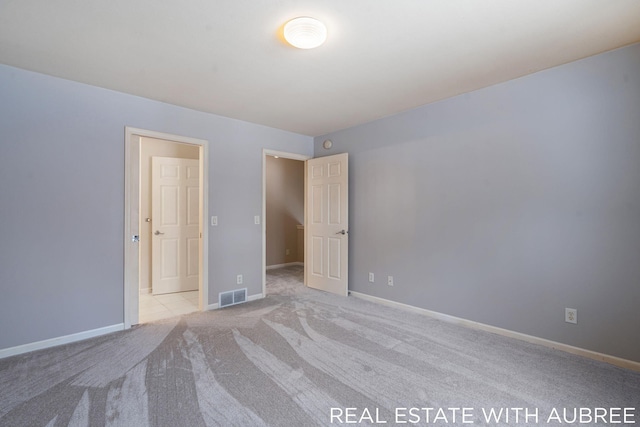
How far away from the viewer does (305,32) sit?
1.83 m

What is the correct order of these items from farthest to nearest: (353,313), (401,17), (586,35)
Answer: (353,313) < (586,35) < (401,17)

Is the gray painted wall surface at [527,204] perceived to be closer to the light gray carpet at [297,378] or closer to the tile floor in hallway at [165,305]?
the light gray carpet at [297,378]

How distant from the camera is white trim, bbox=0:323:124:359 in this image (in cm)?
235

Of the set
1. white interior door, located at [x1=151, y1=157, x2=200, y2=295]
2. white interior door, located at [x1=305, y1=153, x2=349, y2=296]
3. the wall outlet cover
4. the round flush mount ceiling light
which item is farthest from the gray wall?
the wall outlet cover

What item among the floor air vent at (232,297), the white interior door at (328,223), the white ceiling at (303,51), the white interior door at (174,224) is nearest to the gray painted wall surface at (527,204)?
the white ceiling at (303,51)

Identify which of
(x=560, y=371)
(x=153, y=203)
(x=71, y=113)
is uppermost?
(x=71, y=113)

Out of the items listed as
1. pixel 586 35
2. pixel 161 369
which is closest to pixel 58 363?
pixel 161 369

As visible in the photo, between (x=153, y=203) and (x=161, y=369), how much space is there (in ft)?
8.79

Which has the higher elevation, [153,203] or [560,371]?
[153,203]

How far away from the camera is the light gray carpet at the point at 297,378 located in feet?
5.54

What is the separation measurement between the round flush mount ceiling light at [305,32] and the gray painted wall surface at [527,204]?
74.8 inches

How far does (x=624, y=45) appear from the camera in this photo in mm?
2135

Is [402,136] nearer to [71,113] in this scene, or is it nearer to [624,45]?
[624,45]

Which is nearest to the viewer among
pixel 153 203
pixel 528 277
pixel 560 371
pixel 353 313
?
pixel 560 371
